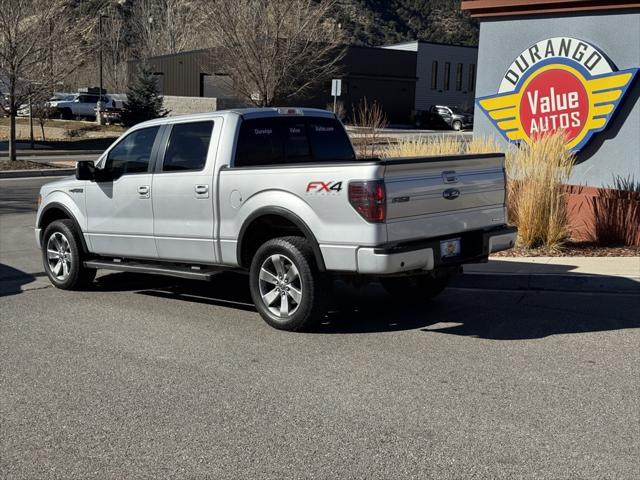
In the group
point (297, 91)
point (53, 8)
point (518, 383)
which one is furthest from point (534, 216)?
point (297, 91)

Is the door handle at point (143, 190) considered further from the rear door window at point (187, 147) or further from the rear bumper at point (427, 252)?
the rear bumper at point (427, 252)

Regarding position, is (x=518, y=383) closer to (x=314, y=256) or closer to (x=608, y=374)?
(x=608, y=374)

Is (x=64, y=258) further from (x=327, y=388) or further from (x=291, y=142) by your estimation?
(x=327, y=388)

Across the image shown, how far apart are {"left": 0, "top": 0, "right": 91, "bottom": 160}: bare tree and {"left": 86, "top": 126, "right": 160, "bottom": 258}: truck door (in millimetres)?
15880

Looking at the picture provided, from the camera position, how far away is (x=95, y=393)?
579cm

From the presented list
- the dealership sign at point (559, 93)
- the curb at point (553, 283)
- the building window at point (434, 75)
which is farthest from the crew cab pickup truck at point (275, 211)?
the building window at point (434, 75)

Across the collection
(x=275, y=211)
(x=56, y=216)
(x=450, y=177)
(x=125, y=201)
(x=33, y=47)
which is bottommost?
(x=56, y=216)

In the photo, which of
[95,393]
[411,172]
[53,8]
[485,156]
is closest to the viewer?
[95,393]

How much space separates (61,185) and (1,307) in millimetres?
1781

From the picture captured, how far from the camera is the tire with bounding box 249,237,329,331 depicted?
7.23 meters

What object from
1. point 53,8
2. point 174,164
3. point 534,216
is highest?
point 53,8

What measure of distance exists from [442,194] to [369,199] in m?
0.88

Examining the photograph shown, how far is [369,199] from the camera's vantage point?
22.2 ft

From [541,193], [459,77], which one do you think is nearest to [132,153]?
[541,193]
